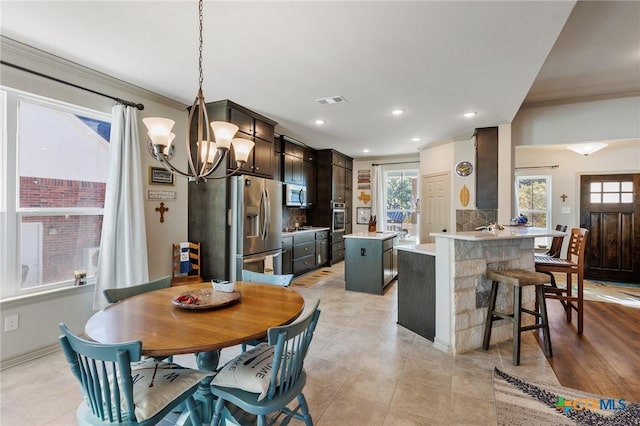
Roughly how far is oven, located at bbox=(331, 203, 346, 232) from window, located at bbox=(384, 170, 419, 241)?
46.5 inches

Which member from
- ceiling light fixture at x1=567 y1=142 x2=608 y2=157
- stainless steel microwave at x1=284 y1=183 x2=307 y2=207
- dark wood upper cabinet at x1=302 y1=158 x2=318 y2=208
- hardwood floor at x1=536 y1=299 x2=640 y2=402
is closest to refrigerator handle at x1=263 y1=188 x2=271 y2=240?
stainless steel microwave at x1=284 y1=183 x2=307 y2=207

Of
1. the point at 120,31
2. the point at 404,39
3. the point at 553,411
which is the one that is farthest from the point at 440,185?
the point at 120,31

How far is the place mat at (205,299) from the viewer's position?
1646 millimetres

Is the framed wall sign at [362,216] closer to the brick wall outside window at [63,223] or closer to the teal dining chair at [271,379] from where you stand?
the brick wall outside window at [63,223]

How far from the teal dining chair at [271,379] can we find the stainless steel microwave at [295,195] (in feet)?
13.8

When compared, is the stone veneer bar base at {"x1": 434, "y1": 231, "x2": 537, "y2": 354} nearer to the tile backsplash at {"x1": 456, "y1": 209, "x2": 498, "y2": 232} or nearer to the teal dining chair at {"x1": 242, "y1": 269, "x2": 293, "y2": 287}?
the teal dining chair at {"x1": 242, "y1": 269, "x2": 293, "y2": 287}

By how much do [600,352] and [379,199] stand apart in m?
5.11

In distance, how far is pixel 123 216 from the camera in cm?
305

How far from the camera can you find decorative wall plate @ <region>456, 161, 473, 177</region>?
5.15 metres

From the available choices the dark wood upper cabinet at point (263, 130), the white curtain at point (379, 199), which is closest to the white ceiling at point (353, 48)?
the dark wood upper cabinet at point (263, 130)

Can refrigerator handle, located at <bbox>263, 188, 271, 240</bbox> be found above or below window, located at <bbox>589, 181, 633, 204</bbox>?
below

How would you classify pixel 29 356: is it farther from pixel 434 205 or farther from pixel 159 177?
pixel 434 205

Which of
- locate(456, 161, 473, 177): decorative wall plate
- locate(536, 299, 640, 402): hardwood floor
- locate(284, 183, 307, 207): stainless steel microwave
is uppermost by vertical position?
locate(456, 161, 473, 177): decorative wall plate

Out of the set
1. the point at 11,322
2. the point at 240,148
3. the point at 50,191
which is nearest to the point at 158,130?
the point at 240,148
